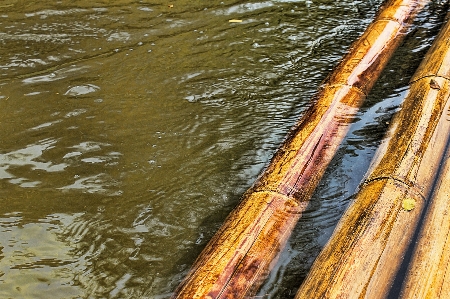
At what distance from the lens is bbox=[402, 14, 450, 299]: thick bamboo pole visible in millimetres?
3045

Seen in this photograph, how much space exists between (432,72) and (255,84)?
1963mm

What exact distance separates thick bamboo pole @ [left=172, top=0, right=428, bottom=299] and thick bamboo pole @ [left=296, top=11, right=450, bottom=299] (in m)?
0.36

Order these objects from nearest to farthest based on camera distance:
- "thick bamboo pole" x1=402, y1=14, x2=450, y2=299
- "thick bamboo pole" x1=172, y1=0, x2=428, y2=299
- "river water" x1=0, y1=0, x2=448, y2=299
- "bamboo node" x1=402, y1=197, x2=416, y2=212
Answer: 1. "thick bamboo pole" x1=402, y1=14, x2=450, y2=299
2. "thick bamboo pole" x1=172, y1=0, x2=428, y2=299
3. "bamboo node" x1=402, y1=197, x2=416, y2=212
4. "river water" x1=0, y1=0, x2=448, y2=299

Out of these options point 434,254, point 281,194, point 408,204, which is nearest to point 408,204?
point 408,204

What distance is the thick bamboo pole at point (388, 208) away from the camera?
3.11 metres

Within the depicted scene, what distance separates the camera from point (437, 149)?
4312 mm

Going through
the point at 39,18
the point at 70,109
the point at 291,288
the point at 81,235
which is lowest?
the point at 291,288

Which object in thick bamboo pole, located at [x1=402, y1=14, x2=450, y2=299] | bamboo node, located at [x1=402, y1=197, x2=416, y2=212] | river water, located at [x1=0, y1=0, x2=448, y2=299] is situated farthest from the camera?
river water, located at [x1=0, y1=0, x2=448, y2=299]

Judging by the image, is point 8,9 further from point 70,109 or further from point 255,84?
point 255,84

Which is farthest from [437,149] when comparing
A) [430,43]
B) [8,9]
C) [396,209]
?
[8,9]

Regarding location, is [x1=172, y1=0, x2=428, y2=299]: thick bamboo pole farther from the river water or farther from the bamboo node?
the bamboo node

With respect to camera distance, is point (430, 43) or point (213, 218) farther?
point (430, 43)

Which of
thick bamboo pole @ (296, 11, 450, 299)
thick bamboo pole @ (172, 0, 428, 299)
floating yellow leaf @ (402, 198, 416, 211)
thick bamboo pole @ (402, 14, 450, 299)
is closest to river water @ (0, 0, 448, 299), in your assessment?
thick bamboo pole @ (172, 0, 428, 299)

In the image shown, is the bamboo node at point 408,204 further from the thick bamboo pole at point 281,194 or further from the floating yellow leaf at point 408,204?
the thick bamboo pole at point 281,194
